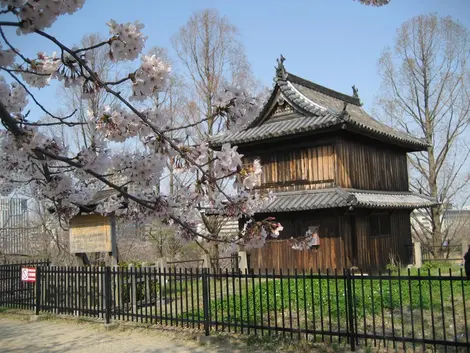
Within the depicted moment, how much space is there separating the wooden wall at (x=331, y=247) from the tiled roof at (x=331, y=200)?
66cm

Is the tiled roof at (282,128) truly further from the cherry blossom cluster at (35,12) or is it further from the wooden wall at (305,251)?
the cherry blossom cluster at (35,12)

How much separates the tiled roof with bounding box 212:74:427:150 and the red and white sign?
906 cm

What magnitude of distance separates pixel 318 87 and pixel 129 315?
15.1m

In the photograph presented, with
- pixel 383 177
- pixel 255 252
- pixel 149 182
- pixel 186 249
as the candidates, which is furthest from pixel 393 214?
pixel 149 182

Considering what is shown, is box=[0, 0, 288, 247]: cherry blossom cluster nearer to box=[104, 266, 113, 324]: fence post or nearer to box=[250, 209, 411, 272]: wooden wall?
box=[104, 266, 113, 324]: fence post

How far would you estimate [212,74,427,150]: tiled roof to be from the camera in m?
15.9

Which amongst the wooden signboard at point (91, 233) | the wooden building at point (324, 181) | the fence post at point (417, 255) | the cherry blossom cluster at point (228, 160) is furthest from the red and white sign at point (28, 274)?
the fence post at point (417, 255)

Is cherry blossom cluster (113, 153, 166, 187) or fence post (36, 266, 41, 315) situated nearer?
cherry blossom cluster (113, 153, 166, 187)

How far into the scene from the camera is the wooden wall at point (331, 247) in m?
15.8

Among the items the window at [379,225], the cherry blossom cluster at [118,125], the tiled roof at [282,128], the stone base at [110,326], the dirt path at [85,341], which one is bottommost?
the dirt path at [85,341]

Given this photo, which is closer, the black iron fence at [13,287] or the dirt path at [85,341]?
the dirt path at [85,341]

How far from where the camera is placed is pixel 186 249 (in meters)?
27.8

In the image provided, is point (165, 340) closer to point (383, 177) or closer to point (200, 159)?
point (200, 159)

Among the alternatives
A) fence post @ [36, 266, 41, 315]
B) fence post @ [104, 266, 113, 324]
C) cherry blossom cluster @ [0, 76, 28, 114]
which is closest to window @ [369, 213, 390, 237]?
fence post @ [104, 266, 113, 324]
